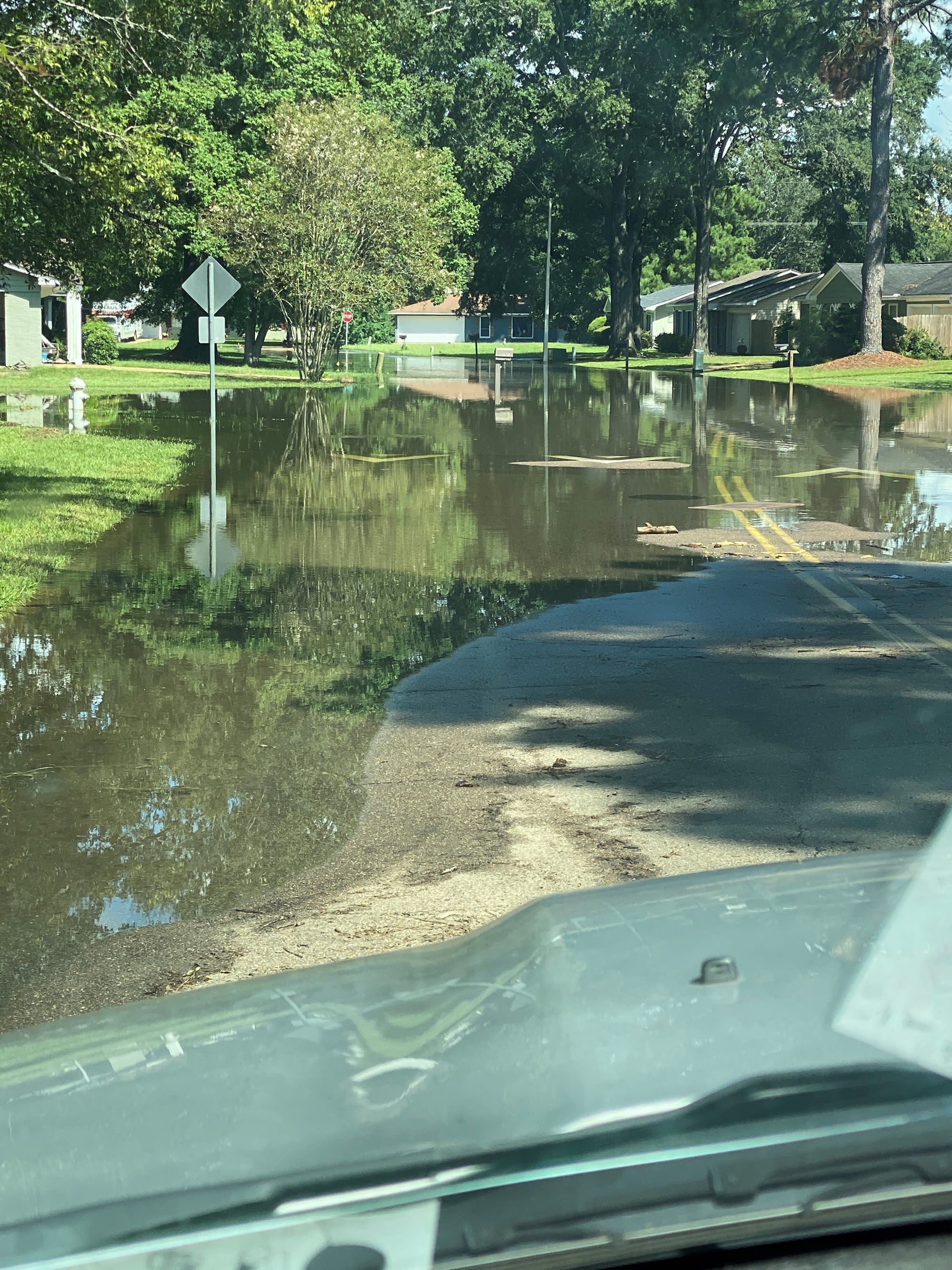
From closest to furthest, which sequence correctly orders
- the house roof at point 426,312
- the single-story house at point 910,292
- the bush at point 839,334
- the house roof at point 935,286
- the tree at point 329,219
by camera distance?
1. the tree at point 329,219
2. the bush at point 839,334
3. the house roof at point 935,286
4. the single-story house at point 910,292
5. the house roof at point 426,312

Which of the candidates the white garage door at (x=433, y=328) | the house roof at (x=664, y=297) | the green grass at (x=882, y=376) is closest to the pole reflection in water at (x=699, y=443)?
the green grass at (x=882, y=376)

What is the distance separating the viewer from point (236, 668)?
30.9 ft

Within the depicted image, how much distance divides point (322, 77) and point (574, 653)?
4473cm

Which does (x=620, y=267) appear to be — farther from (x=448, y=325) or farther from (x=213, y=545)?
(x=213, y=545)

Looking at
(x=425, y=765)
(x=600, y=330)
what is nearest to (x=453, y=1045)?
(x=425, y=765)

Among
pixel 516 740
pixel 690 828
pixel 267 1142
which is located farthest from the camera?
pixel 516 740

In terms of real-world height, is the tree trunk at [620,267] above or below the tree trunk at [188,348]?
above

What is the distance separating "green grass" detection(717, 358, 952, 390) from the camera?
167ft

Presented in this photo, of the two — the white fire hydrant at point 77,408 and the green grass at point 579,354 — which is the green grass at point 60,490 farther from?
the green grass at point 579,354

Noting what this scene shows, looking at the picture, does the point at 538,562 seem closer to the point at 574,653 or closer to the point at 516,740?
the point at 574,653

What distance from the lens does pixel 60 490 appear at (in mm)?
18297

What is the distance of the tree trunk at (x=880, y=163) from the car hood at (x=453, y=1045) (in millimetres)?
56267

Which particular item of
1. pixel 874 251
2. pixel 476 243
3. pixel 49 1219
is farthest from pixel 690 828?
pixel 476 243

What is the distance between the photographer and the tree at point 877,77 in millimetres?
A: 53719
